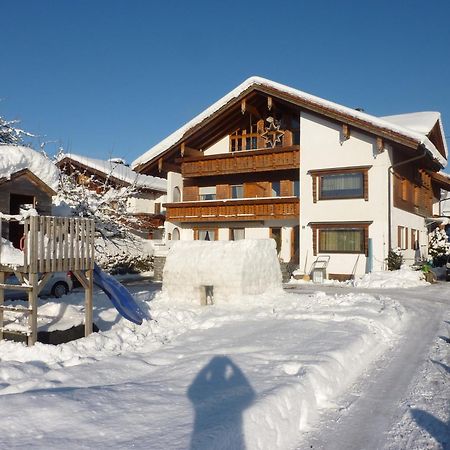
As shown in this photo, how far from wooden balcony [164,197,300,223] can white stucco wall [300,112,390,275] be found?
85 centimetres

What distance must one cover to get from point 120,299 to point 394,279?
1337cm

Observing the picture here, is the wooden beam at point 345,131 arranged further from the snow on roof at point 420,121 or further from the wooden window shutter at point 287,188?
the wooden window shutter at point 287,188

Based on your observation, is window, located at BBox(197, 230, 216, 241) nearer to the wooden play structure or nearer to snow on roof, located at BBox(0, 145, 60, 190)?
snow on roof, located at BBox(0, 145, 60, 190)

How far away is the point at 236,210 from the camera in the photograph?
2692 cm

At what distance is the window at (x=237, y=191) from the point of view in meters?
28.7

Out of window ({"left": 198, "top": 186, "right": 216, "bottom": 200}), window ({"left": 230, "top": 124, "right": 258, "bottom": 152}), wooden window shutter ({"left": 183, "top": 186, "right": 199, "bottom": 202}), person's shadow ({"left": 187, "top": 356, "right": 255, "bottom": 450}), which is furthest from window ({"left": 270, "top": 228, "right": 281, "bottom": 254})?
person's shadow ({"left": 187, "top": 356, "right": 255, "bottom": 450})

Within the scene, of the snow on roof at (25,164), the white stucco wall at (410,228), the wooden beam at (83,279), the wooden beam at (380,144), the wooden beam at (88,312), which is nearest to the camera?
the wooden beam at (88,312)

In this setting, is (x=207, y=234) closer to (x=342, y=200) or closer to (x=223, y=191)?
(x=223, y=191)

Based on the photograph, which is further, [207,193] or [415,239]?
[207,193]

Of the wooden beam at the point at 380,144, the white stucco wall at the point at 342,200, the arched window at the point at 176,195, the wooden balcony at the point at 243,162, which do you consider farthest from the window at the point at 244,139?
the wooden beam at the point at 380,144

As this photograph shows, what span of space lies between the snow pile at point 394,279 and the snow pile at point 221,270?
622cm

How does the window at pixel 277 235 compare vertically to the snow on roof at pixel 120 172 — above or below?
below

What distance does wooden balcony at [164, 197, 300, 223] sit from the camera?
25.5 meters

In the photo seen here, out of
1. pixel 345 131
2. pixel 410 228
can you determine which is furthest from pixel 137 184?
pixel 410 228
